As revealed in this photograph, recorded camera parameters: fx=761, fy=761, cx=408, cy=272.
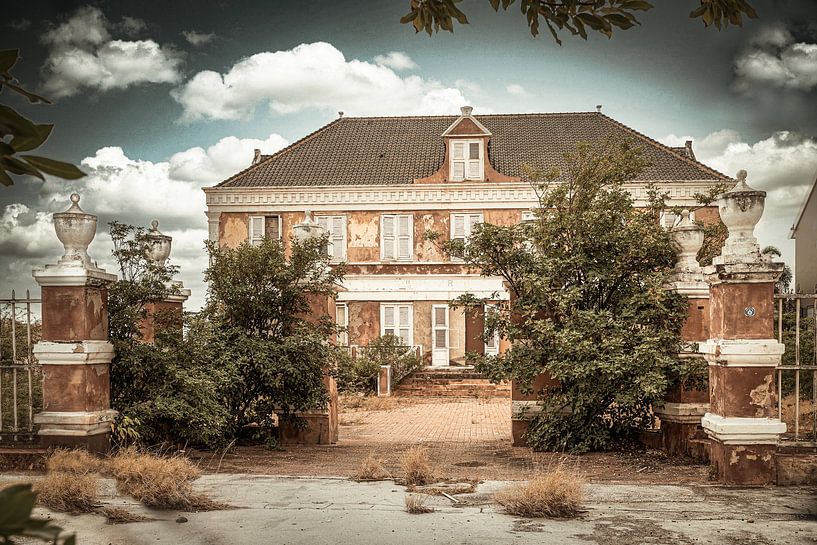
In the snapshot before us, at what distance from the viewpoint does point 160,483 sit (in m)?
6.91

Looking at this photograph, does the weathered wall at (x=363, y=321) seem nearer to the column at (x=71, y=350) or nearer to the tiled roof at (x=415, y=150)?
the tiled roof at (x=415, y=150)

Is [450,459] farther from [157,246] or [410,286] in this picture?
[410,286]

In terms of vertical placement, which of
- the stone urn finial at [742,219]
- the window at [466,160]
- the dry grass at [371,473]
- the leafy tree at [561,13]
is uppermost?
the window at [466,160]

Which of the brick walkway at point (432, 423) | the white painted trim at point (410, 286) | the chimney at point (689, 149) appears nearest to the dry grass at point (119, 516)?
the brick walkway at point (432, 423)

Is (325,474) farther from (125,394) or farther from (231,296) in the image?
(231,296)

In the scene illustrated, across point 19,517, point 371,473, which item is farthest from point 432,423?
point 19,517

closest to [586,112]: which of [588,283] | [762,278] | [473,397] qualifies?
[473,397]

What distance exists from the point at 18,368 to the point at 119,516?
3644mm

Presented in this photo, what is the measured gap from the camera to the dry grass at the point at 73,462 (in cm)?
782

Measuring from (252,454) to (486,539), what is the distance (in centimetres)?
558

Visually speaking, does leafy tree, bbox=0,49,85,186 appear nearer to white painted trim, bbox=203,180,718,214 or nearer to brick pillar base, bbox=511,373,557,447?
brick pillar base, bbox=511,373,557,447

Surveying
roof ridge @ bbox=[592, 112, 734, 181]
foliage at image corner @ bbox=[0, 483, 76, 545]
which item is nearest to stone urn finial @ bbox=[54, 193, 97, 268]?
foliage at image corner @ bbox=[0, 483, 76, 545]

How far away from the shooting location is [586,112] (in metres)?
33.8

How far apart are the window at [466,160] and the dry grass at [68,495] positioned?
24.1m
